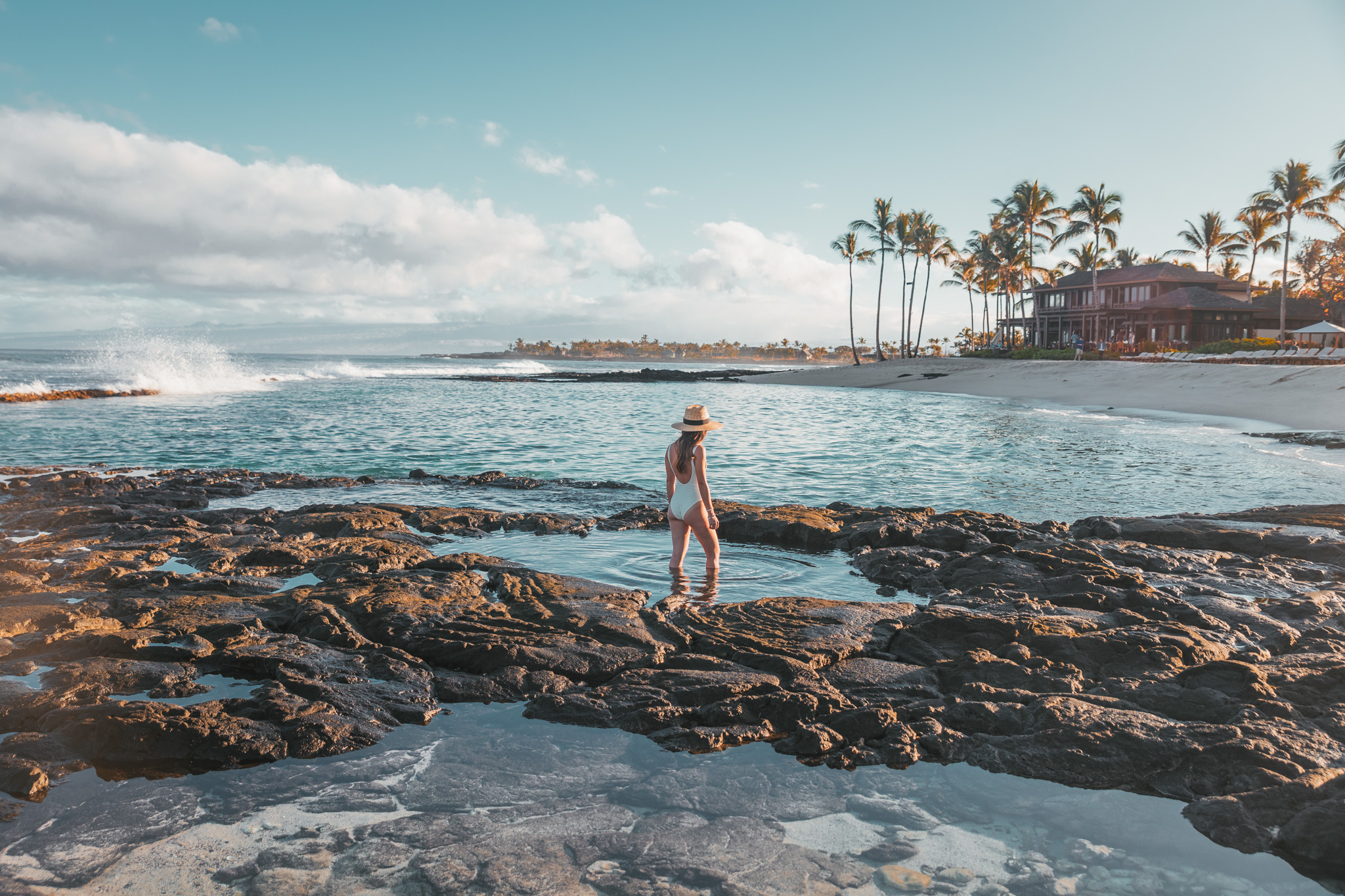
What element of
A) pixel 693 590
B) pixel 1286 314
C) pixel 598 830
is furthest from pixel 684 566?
pixel 1286 314

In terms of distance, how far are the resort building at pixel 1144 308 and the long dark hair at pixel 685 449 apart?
56821 mm

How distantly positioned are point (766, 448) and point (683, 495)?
46.4 feet

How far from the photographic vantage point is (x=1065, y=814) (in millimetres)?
3973

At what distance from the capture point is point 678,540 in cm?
846

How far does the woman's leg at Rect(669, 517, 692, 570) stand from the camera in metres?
8.34

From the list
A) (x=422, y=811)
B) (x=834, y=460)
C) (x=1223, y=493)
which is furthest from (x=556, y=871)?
(x=834, y=460)

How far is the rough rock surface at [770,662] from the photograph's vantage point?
14.1ft

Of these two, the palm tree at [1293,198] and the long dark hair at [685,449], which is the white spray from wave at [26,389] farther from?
the palm tree at [1293,198]

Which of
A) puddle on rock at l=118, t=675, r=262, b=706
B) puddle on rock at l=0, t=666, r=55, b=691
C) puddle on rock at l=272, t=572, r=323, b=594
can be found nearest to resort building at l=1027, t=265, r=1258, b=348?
puddle on rock at l=272, t=572, r=323, b=594

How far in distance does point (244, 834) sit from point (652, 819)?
6.54ft

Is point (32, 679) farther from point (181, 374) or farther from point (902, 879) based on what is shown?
point (181, 374)

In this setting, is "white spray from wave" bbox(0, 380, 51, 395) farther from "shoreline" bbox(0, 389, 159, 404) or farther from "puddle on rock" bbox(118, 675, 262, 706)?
"puddle on rock" bbox(118, 675, 262, 706)

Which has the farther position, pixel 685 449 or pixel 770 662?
pixel 685 449

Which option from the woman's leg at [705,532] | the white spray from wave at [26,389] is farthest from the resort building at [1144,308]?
the white spray from wave at [26,389]
